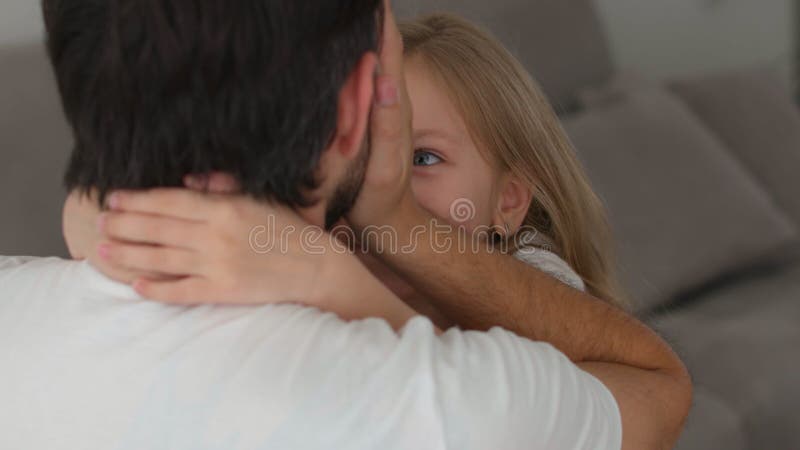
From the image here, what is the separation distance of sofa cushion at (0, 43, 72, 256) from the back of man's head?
0.98 meters

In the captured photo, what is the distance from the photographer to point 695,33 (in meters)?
4.01

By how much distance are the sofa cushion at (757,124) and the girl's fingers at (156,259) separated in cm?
252

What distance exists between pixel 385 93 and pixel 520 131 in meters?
0.66

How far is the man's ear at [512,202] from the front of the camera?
162 cm

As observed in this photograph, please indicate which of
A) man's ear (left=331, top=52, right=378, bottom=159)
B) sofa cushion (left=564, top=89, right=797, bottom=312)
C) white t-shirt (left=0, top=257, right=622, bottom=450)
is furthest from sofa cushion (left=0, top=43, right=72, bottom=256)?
sofa cushion (left=564, top=89, right=797, bottom=312)

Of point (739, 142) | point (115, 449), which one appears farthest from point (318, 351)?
point (739, 142)

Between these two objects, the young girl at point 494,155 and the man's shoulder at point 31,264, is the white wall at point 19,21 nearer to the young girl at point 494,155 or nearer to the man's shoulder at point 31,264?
the young girl at point 494,155

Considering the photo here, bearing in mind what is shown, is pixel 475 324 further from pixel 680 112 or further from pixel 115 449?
pixel 680 112

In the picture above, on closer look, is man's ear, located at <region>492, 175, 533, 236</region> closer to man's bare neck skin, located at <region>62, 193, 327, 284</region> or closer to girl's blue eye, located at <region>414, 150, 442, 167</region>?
girl's blue eye, located at <region>414, 150, 442, 167</region>

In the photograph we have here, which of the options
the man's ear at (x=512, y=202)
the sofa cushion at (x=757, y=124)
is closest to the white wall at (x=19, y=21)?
the man's ear at (x=512, y=202)

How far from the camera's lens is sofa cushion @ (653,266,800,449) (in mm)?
2453

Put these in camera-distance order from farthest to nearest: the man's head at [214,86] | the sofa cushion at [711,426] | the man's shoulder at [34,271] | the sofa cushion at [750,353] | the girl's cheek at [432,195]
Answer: the sofa cushion at [750,353] < the sofa cushion at [711,426] < the girl's cheek at [432,195] < the man's shoulder at [34,271] < the man's head at [214,86]

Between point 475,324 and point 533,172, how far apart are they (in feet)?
1.64

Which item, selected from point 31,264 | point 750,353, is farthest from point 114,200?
point 750,353
